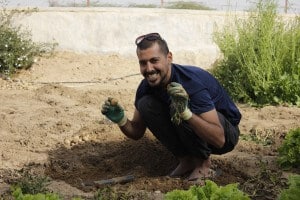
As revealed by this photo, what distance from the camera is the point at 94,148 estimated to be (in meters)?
5.90

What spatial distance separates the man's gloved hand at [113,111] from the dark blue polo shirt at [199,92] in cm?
27

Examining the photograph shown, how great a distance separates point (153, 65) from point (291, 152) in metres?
1.36

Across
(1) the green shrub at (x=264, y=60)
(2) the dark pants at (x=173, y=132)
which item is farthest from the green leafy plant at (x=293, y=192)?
(1) the green shrub at (x=264, y=60)

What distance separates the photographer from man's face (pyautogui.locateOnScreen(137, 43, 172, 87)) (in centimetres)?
450

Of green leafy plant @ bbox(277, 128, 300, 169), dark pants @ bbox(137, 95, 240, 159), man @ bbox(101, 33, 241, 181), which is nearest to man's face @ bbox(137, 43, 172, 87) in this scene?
man @ bbox(101, 33, 241, 181)

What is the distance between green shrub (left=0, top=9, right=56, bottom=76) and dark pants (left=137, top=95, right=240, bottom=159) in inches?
258

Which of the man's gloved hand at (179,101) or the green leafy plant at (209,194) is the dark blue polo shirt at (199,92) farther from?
the green leafy plant at (209,194)

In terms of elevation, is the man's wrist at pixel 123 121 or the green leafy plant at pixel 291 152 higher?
the man's wrist at pixel 123 121

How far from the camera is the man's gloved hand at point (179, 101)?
165 inches

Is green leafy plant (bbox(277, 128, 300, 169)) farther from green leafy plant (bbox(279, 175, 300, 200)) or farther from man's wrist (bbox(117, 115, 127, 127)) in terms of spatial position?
green leafy plant (bbox(279, 175, 300, 200))

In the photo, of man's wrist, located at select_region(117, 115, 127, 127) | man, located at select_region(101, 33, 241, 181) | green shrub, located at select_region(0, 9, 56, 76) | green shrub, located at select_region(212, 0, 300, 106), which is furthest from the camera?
green shrub, located at select_region(0, 9, 56, 76)

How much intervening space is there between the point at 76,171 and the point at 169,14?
8.67 metres

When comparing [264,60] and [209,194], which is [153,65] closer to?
[209,194]

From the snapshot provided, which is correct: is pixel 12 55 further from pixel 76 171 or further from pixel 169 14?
pixel 76 171
